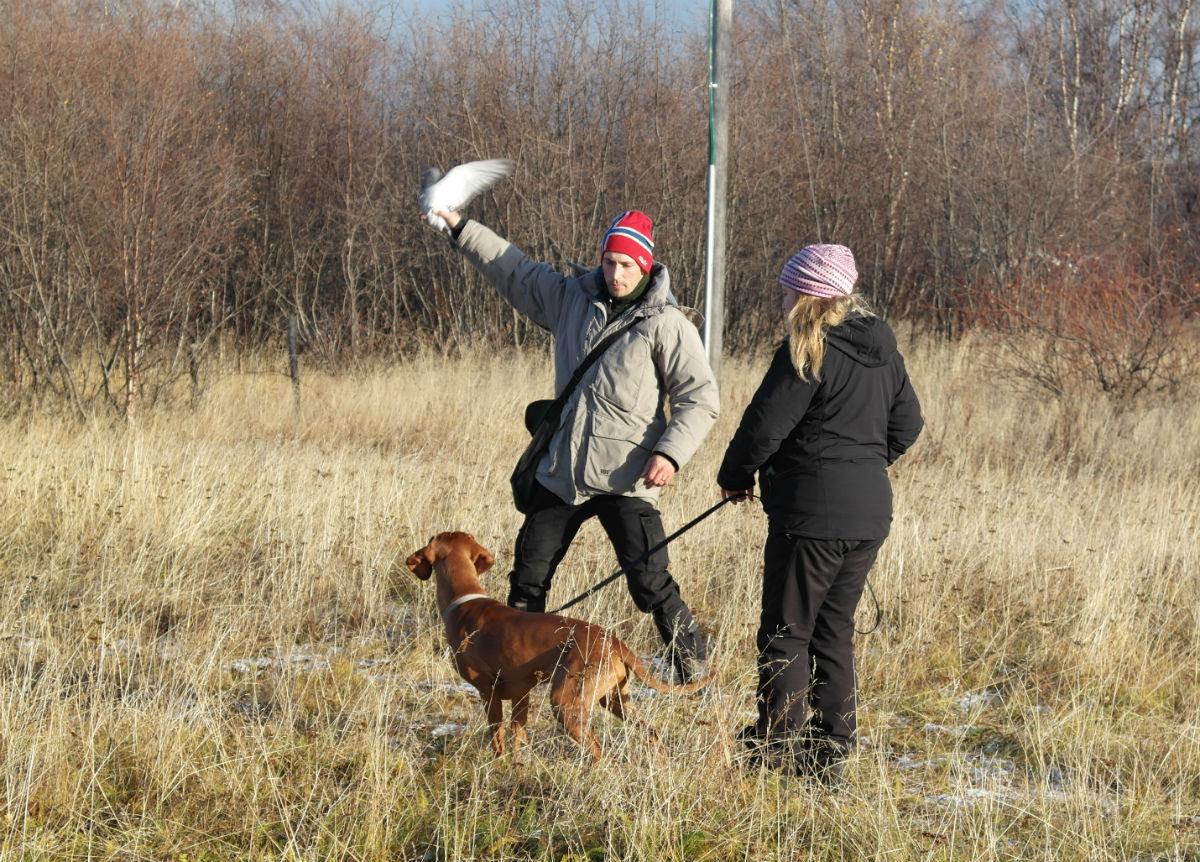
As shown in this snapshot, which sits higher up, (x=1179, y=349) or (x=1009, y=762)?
(x=1179, y=349)

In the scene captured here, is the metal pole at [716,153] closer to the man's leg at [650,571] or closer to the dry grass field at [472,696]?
the dry grass field at [472,696]

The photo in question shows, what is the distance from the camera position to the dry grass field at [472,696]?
10.3ft

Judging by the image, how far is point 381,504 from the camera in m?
6.52

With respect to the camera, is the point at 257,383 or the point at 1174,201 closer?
the point at 257,383

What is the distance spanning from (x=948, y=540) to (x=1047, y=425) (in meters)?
4.06

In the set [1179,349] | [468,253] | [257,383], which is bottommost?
[257,383]

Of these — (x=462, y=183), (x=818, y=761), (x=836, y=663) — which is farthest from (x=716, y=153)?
(x=818, y=761)

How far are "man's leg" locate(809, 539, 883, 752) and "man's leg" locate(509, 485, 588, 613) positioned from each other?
3.26 feet

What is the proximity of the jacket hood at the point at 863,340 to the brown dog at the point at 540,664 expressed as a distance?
40.9 inches

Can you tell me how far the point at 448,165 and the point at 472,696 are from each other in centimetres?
1267

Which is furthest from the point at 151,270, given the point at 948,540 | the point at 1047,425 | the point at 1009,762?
the point at 1009,762

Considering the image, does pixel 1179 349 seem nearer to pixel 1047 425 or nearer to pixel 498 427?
pixel 1047 425

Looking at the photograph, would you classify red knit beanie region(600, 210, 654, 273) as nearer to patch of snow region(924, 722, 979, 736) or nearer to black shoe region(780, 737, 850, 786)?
black shoe region(780, 737, 850, 786)

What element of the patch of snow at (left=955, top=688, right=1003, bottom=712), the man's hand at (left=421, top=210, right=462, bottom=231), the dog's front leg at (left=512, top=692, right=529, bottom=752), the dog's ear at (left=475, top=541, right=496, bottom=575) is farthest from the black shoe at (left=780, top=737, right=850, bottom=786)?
the man's hand at (left=421, top=210, right=462, bottom=231)
